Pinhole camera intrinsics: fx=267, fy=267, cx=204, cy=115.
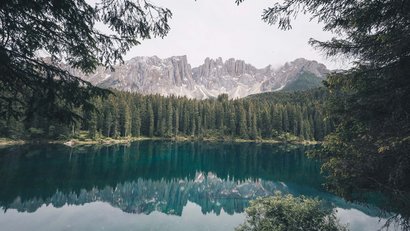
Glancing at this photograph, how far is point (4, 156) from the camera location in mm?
48688

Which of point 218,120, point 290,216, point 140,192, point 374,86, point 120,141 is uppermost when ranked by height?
point 218,120

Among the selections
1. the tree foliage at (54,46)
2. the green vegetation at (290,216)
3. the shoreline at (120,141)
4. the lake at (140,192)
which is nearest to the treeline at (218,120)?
the shoreline at (120,141)

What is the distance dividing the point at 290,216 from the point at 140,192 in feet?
84.3

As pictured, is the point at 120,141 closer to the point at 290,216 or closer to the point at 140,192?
the point at 140,192

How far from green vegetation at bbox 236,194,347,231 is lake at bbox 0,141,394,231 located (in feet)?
34.0

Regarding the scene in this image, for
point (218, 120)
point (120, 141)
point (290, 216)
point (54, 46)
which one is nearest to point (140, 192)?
point (290, 216)

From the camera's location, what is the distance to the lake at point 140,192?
982 inches

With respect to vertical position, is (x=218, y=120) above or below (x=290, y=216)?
above

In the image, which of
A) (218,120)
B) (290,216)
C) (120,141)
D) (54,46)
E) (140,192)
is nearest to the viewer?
(54,46)

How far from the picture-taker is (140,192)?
118ft

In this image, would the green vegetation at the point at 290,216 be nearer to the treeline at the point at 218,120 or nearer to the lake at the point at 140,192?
the lake at the point at 140,192

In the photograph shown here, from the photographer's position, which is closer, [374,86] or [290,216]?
[374,86]

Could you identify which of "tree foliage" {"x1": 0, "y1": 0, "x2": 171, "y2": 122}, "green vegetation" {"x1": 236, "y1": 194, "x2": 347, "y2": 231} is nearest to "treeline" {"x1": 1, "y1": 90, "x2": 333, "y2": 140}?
"green vegetation" {"x1": 236, "y1": 194, "x2": 347, "y2": 231}

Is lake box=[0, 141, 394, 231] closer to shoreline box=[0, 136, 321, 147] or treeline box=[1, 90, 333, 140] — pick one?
shoreline box=[0, 136, 321, 147]
